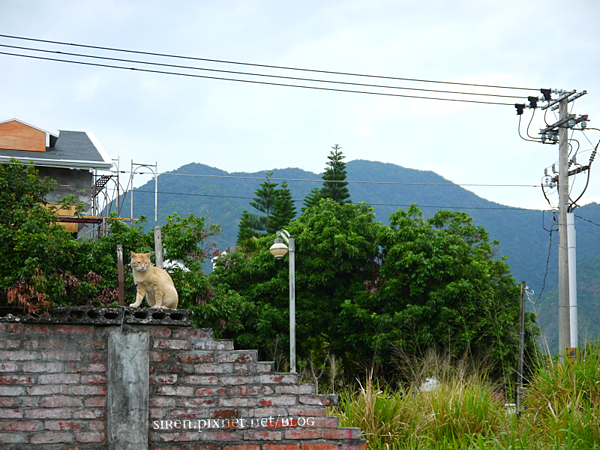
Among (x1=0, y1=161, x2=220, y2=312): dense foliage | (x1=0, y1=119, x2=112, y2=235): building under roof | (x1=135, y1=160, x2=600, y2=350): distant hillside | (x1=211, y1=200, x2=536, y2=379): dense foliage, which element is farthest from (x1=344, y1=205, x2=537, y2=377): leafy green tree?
(x1=135, y1=160, x2=600, y2=350): distant hillside

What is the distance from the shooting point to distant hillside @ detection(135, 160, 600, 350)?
87.2 metres

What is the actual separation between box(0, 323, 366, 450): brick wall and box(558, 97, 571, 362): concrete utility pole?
828 centimetres

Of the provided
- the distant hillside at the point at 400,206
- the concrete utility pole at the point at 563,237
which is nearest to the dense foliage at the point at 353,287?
the concrete utility pole at the point at 563,237

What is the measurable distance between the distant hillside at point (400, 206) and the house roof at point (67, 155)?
4693 centimetres

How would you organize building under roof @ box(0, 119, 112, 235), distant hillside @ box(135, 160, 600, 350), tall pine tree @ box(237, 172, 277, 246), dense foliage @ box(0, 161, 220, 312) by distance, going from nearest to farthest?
dense foliage @ box(0, 161, 220, 312) → building under roof @ box(0, 119, 112, 235) → tall pine tree @ box(237, 172, 277, 246) → distant hillside @ box(135, 160, 600, 350)

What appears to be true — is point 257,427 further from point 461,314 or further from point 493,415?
point 461,314

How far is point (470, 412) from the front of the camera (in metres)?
6.18

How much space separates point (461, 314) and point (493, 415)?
37.0 feet

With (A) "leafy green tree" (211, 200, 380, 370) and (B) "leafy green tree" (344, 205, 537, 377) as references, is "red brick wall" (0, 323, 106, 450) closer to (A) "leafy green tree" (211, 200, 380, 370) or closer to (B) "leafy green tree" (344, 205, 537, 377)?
(B) "leafy green tree" (344, 205, 537, 377)

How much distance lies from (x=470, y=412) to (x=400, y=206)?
10974 centimetres

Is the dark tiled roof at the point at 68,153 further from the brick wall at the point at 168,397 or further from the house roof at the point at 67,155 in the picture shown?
the brick wall at the point at 168,397

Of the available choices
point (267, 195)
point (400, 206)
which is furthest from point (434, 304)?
point (400, 206)

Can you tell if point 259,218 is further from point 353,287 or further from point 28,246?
point 28,246

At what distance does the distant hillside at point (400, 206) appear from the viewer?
8725cm
